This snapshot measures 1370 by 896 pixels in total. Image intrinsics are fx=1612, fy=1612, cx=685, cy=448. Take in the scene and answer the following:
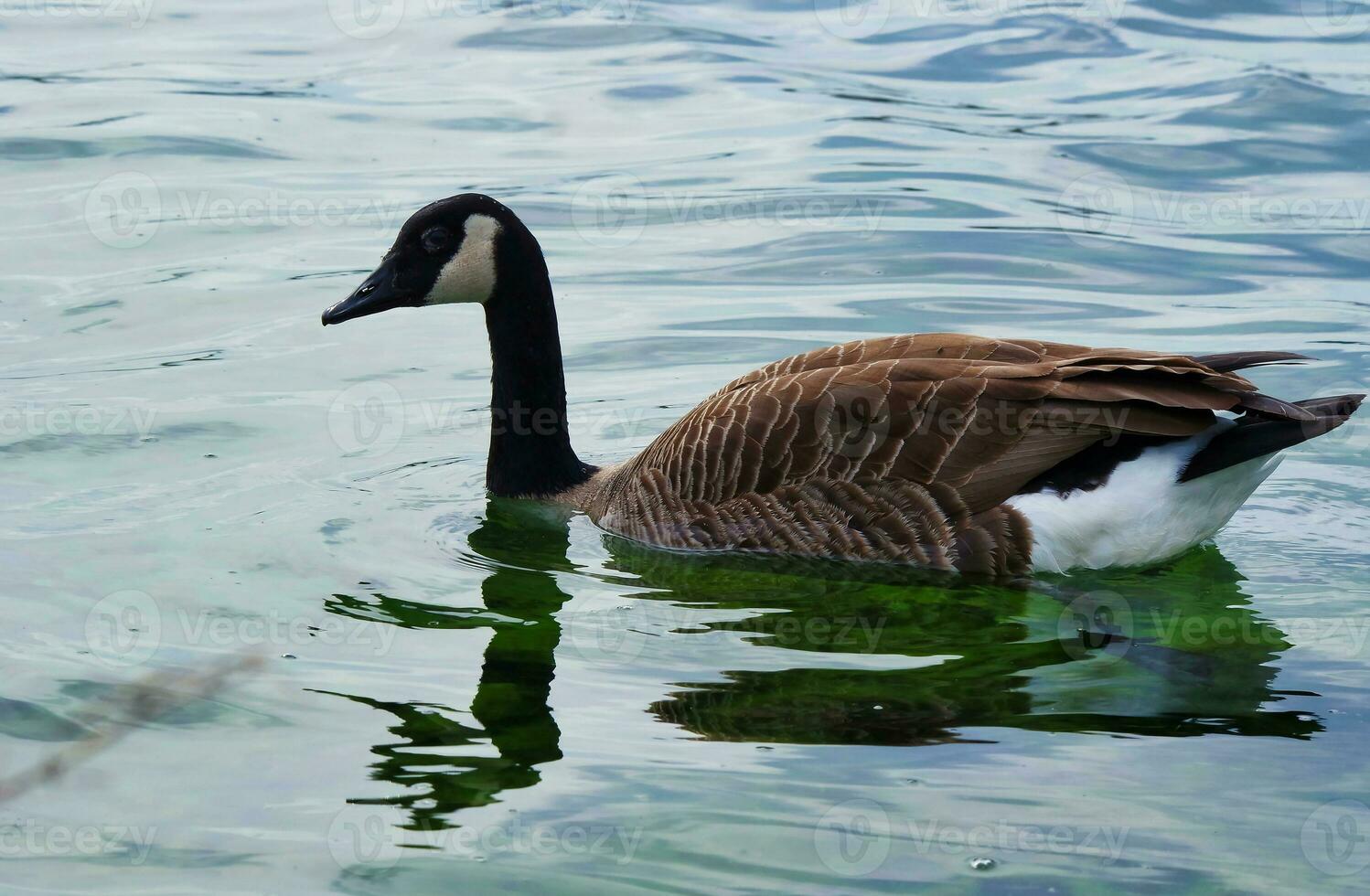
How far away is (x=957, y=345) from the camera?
7469 millimetres

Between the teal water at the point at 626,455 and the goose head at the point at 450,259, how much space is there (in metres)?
1.06

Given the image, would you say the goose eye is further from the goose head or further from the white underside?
the white underside

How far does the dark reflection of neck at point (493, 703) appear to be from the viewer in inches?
211

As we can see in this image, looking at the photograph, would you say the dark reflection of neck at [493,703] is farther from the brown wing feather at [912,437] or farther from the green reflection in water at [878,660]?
the brown wing feather at [912,437]

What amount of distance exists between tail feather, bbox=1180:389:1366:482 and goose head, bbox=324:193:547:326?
11.6ft

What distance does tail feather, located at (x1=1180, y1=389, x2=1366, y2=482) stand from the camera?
6574 millimetres

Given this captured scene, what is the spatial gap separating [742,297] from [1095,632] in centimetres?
551

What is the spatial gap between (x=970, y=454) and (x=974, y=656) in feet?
3.45

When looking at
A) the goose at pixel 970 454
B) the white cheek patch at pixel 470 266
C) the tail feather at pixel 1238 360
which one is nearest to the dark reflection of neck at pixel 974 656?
the goose at pixel 970 454

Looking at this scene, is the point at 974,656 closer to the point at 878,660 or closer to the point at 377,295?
the point at 878,660

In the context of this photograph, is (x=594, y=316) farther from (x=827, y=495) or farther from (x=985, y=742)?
(x=985, y=742)

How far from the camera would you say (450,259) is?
27.2 feet

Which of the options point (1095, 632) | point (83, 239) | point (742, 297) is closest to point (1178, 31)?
point (742, 297)

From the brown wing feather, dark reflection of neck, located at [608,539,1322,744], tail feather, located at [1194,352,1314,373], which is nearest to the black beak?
the brown wing feather
